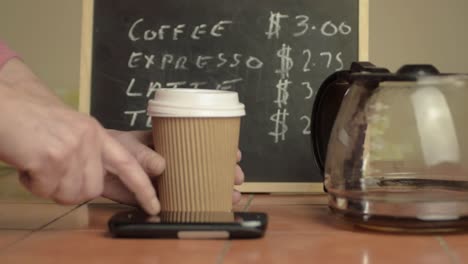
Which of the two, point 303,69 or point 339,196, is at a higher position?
point 303,69

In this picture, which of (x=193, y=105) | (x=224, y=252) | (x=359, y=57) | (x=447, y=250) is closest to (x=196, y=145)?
(x=193, y=105)

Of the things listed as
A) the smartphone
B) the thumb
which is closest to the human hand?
the thumb

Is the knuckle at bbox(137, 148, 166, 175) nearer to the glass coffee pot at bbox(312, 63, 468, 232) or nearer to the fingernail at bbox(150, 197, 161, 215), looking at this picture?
the fingernail at bbox(150, 197, 161, 215)

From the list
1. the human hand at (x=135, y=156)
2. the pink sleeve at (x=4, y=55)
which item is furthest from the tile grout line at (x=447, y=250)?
the pink sleeve at (x=4, y=55)

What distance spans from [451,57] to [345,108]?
2.45ft

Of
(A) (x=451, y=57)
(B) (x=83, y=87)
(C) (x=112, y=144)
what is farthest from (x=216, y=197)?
(A) (x=451, y=57)

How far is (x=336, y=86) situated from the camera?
3.30 ft

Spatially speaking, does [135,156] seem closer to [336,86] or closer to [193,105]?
[193,105]

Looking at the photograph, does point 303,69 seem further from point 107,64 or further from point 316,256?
point 316,256

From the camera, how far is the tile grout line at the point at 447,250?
0.67 metres

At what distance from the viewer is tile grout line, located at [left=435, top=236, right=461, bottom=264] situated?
673 mm

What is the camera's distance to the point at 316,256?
691 millimetres

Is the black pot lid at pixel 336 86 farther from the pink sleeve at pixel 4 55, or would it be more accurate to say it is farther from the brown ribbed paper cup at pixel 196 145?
the pink sleeve at pixel 4 55

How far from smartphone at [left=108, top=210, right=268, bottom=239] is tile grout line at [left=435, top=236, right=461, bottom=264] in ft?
0.58
